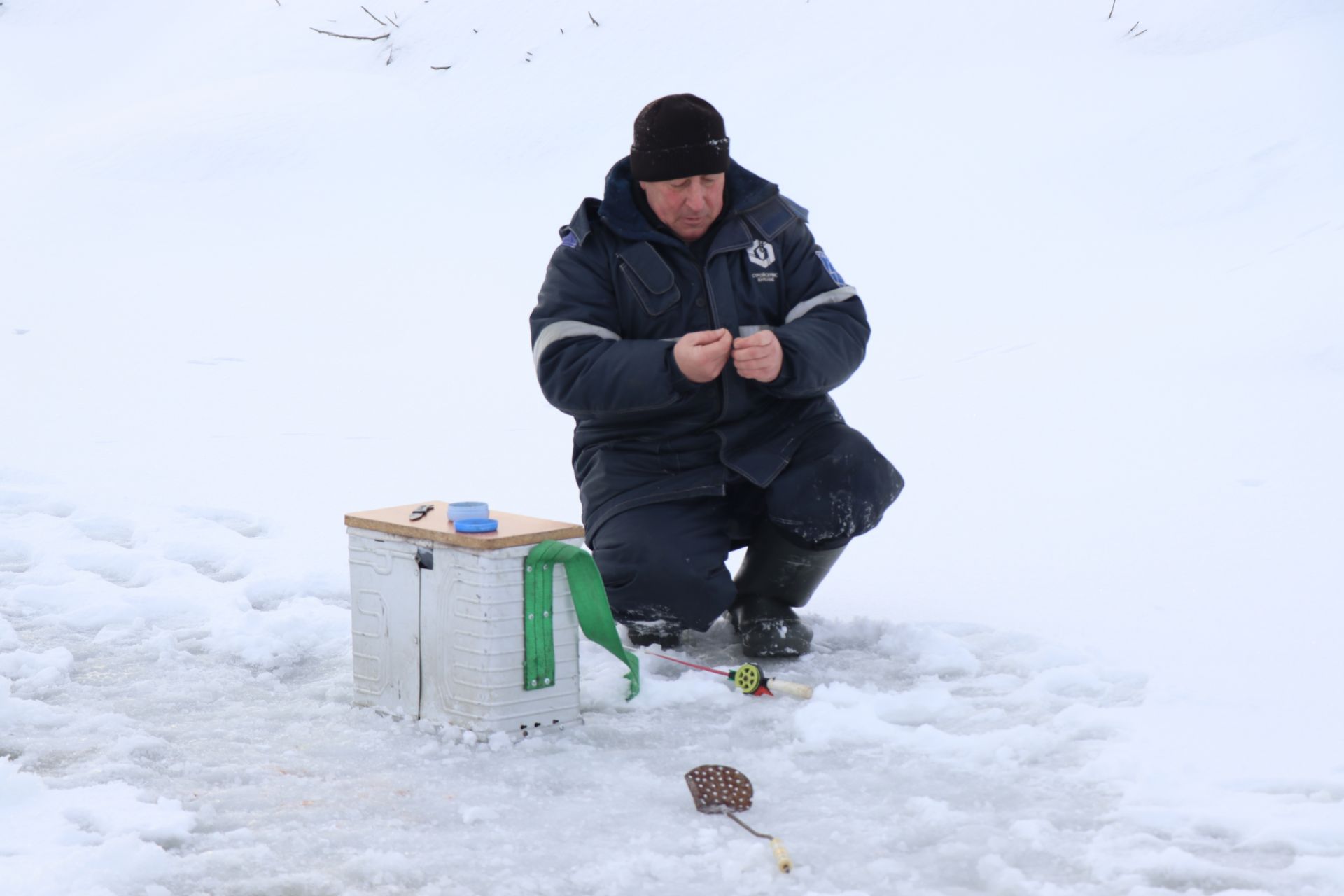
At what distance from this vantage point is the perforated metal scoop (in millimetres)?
1892

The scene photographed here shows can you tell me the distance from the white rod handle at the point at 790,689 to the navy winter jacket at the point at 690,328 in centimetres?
43

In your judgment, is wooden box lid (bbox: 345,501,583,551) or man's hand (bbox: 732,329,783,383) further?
man's hand (bbox: 732,329,783,383)

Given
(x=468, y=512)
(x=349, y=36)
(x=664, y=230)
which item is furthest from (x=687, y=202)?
(x=349, y=36)

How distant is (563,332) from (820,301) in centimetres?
53

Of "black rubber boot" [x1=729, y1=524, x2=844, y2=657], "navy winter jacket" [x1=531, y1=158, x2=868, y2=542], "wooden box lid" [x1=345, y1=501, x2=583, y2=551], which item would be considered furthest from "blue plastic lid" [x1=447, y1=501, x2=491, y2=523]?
"black rubber boot" [x1=729, y1=524, x2=844, y2=657]

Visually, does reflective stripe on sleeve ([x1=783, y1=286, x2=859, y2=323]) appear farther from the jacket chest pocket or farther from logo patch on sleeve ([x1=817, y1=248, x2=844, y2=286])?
the jacket chest pocket

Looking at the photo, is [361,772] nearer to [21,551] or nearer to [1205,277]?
[21,551]

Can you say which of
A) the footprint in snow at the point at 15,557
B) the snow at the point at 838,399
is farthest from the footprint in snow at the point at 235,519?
the footprint in snow at the point at 15,557

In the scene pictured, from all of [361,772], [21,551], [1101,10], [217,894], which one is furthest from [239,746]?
[1101,10]

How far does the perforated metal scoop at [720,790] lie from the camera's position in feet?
6.21

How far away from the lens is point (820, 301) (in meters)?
2.73

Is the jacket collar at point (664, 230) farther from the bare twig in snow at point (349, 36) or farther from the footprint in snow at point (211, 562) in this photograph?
the bare twig in snow at point (349, 36)

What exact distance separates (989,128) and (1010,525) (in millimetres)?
4903

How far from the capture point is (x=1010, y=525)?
3.63 m
